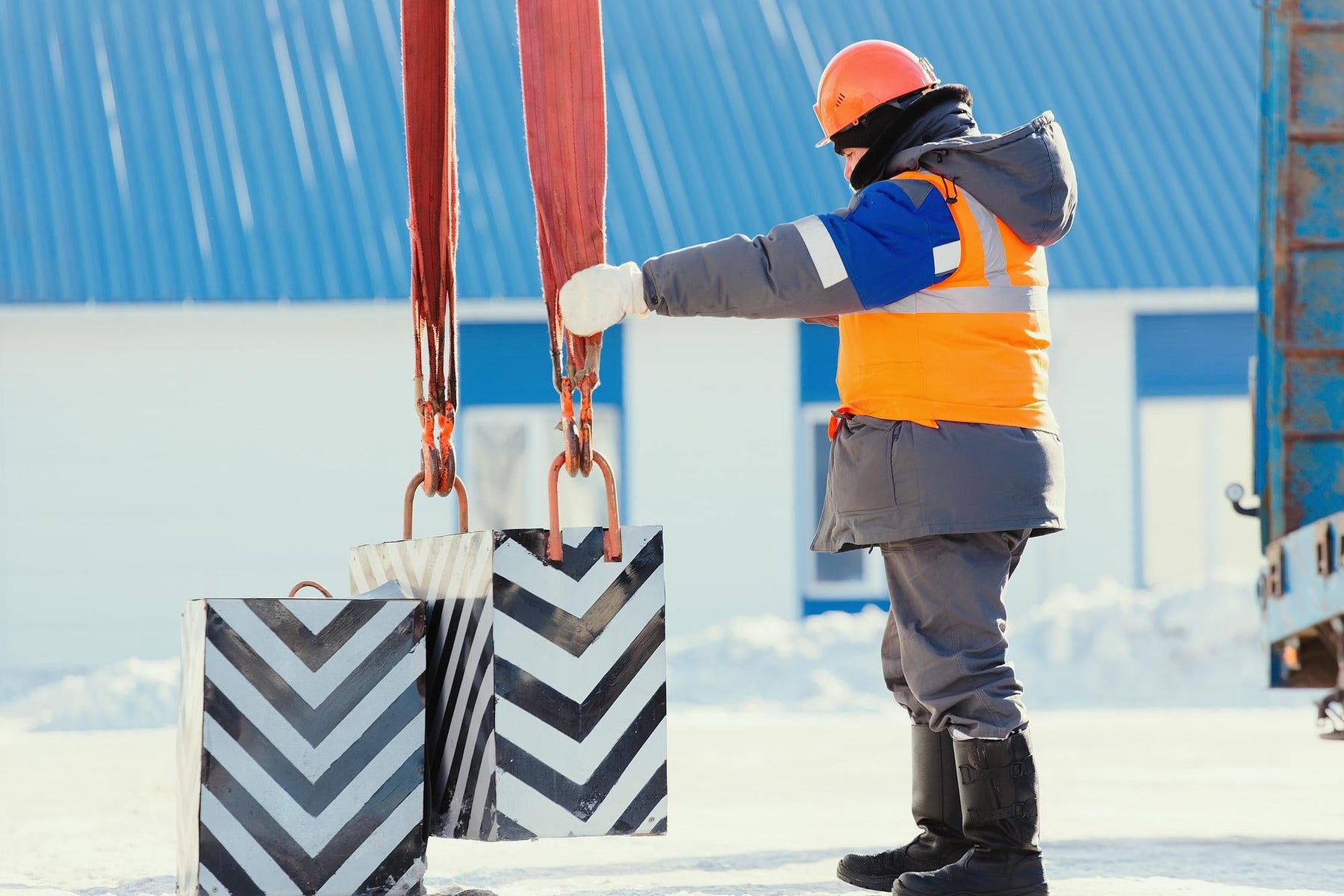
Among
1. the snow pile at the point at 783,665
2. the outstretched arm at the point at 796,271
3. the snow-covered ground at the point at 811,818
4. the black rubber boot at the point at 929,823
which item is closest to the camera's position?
the outstretched arm at the point at 796,271

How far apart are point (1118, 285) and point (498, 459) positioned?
5101mm

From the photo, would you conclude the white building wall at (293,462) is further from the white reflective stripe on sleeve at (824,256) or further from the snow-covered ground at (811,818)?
the white reflective stripe on sleeve at (824,256)

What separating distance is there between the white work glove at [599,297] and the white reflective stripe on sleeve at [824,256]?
330 millimetres

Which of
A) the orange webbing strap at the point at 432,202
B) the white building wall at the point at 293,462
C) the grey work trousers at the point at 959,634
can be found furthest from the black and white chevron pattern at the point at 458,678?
the white building wall at the point at 293,462

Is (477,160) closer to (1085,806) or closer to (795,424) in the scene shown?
(795,424)

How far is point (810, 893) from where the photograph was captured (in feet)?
13.6

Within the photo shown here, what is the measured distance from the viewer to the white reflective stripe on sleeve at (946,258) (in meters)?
3.58

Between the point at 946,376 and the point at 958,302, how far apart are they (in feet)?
0.49

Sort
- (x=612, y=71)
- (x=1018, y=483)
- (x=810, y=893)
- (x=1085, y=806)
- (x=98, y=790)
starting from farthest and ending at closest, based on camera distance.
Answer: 1. (x=612, y=71)
2. (x=98, y=790)
3. (x=1085, y=806)
4. (x=810, y=893)
5. (x=1018, y=483)

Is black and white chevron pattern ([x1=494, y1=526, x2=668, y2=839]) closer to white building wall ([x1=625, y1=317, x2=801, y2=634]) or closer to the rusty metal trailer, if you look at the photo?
the rusty metal trailer

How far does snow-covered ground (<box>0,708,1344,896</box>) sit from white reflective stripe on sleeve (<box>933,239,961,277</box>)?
1.43 metres

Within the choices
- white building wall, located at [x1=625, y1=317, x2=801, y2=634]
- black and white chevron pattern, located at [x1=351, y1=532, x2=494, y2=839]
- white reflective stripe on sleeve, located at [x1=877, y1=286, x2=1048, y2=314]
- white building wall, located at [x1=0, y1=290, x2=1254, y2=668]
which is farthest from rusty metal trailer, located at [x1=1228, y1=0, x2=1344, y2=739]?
white building wall, located at [x1=625, y1=317, x2=801, y2=634]

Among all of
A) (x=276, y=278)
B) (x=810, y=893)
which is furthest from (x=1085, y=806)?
(x=276, y=278)

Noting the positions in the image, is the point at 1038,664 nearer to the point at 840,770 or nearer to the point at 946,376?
the point at 840,770
